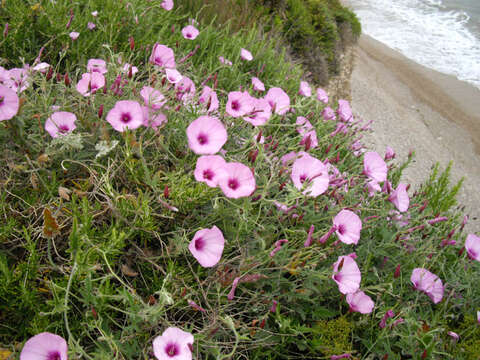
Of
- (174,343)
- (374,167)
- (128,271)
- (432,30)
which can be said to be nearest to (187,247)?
(128,271)

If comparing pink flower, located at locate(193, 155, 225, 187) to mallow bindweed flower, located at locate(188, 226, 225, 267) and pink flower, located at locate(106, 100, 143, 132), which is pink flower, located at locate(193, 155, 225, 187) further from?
pink flower, located at locate(106, 100, 143, 132)

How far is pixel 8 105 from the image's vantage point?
1.30m

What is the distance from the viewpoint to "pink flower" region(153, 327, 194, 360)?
109cm

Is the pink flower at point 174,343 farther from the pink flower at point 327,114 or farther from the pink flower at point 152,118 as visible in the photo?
the pink flower at point 327,114

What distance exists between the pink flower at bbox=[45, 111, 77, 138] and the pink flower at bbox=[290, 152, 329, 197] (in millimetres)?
935

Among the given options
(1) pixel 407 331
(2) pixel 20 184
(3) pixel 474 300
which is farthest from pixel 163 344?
(3) pixel 474 300

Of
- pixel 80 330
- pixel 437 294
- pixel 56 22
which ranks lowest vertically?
pixel 80 330

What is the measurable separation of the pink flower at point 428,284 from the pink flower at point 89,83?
165 cm

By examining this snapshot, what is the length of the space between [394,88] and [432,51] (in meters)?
4.28

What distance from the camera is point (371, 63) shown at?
8.10 meters

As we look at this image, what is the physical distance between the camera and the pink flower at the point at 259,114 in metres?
1.65

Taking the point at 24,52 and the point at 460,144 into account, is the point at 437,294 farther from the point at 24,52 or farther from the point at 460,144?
the point at 460,144

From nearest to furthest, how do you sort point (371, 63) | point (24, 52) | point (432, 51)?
point (24, 52)
point (371, 63)
point (432, 51)

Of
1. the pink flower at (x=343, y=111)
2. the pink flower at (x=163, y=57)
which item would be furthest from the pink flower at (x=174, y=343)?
the pink flower at (x=343, y=111)
